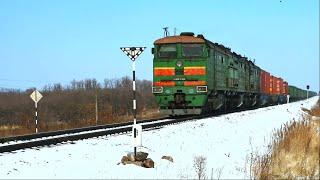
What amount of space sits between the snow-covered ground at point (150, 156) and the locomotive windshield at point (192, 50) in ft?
26.8

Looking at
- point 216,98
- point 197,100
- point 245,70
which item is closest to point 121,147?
point 197,100

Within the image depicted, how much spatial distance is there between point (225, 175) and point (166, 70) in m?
15.6

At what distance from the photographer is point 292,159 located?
11.5 metres

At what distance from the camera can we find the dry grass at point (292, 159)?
10.3 metres

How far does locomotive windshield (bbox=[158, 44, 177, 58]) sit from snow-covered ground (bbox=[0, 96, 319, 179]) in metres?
8.32

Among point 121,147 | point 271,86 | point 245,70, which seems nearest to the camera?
point 121,147

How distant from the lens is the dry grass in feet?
33.9

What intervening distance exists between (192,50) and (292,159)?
14.7 m

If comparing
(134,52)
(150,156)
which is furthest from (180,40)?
(150,156)

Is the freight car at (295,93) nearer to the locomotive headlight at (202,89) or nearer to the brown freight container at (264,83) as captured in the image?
the brown freight container at (264,83)

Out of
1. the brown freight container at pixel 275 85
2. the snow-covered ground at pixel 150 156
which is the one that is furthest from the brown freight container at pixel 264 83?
the snow-covered ground at pixel 150 156

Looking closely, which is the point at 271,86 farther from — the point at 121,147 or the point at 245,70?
the point at 121,147

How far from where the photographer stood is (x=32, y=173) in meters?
9.24

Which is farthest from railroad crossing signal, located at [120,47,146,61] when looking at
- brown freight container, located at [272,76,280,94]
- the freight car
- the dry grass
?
the freight car
